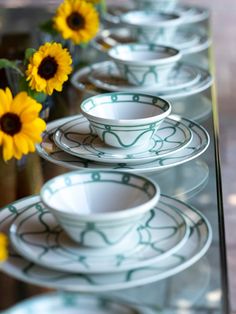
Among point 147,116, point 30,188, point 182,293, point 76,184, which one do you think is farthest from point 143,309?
point 147,116

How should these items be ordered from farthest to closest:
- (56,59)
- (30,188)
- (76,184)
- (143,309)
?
1. (56,59)
2. (30,188)
3. (76,184)
4. (143,309)

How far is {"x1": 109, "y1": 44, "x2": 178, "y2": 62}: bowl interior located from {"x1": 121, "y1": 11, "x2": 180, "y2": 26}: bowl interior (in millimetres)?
342

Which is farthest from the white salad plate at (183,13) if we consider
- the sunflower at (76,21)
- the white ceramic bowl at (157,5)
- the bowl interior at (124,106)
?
the bowl interior at (124,106)

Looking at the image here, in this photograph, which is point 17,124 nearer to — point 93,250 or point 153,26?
point 93,250

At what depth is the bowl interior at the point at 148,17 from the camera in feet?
5.81

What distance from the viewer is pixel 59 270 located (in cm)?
74

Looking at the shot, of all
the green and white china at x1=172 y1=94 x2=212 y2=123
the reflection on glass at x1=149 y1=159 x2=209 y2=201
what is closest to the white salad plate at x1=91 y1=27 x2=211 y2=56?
the green and white china at x1=172 y1=94 x2=212 y2=123

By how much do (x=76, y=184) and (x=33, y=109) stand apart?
126mm

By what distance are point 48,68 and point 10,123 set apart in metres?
0.21

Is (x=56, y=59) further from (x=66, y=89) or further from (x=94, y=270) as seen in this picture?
(x=94, y=270)

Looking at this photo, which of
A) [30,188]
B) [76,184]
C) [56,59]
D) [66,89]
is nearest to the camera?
[76,184]

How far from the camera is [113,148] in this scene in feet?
3.38

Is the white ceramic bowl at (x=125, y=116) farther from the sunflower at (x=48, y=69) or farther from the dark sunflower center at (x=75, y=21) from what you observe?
the dark sunflower center at (x=75, y=21)

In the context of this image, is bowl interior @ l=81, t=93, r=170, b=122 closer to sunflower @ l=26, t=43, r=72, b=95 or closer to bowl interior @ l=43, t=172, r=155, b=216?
sunflower @ l=26, t=43, r=72, b=95
